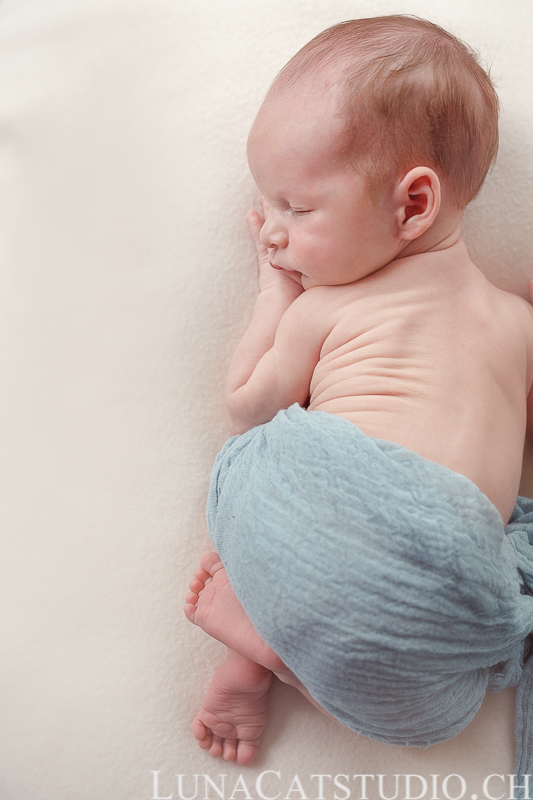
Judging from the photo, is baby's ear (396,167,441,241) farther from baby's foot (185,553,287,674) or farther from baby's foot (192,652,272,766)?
baby's foot (192,652,272,766)

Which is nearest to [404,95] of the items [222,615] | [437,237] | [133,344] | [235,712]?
[437,237]

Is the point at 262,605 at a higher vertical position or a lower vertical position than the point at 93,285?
lower

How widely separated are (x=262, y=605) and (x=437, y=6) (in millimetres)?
1116

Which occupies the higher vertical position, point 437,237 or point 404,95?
point 404,95

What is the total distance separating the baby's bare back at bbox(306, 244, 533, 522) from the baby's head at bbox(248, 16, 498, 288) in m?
0.07

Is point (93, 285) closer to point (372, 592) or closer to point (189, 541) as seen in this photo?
point (189, 541)

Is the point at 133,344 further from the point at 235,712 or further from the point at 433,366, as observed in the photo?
the point at 235,712

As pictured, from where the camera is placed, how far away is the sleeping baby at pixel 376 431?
915 millimetres

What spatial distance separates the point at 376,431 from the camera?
3.23 ft

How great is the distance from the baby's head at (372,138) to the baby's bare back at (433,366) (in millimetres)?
65

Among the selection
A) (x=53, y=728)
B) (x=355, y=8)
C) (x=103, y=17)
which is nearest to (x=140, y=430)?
(x=53, y=728)

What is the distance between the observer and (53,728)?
3.59 feet

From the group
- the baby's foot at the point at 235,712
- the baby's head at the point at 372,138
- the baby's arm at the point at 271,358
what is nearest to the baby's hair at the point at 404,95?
the baby's head at the point at 372,138

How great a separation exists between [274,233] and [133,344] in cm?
32
